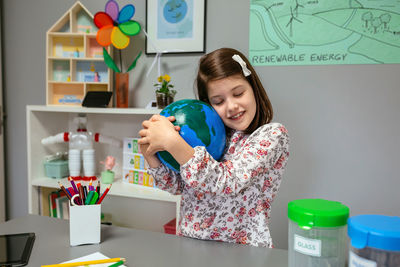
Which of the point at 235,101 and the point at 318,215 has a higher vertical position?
the point at 235,101

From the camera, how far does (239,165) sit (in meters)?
0.93

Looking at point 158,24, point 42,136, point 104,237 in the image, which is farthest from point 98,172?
point 104,237

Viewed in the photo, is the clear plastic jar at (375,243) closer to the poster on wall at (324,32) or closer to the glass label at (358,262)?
the glass label at (358,262)

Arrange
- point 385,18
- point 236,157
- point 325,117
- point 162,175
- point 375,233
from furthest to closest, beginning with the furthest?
point 325,117, point 385,18, point 162,175, point 236,157, point 375,233

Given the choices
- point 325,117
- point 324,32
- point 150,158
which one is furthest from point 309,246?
point 324,32

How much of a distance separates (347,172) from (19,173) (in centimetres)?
222

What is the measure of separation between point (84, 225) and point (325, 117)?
1380 mm

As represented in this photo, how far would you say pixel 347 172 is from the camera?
1.76m

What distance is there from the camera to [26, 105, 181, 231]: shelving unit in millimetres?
1873

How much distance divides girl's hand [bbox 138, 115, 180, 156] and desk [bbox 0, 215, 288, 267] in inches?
10.2

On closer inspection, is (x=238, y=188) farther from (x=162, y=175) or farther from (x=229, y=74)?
(x=229, y=74)

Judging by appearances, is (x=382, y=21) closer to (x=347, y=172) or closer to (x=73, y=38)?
(x=347, y=172)

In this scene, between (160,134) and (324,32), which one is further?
(324,32)

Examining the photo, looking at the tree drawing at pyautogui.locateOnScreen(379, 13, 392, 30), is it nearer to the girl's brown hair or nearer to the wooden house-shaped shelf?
the girl's brown hair
